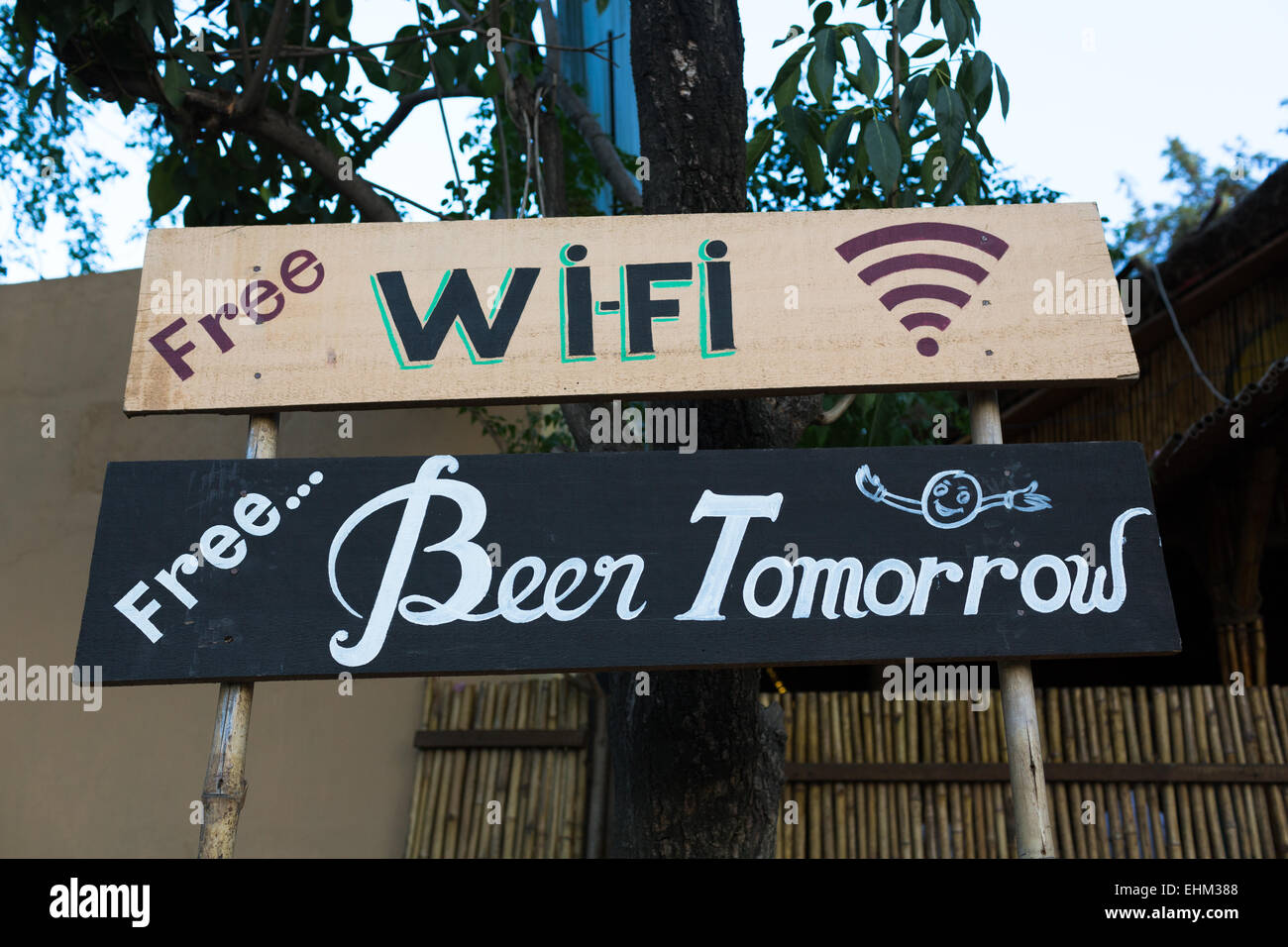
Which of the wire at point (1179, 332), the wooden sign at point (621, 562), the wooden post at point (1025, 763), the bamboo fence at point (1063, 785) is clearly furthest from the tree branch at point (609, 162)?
the wooden post at point (1025, 763)

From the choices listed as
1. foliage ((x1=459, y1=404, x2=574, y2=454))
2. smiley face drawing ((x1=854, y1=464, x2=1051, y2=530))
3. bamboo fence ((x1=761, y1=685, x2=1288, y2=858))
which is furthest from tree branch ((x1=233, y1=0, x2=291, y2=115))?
bamboo fence ((x1=761, y1=685, x2=1288, y2=858))

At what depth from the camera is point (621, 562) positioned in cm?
314

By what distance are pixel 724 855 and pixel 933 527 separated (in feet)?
5.68

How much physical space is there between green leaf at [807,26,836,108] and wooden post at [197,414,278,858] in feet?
9.31

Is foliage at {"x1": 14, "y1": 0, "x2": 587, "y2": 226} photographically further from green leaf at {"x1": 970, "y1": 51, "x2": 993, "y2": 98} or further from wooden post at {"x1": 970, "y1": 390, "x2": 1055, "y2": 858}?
wooden post at {"x1": 970, "y1": 390, "x2": 1055, "y2": 858}

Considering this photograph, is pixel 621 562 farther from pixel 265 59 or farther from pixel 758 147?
pixel 265 59

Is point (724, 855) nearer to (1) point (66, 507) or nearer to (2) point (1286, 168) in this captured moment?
(1) point (66, 507)

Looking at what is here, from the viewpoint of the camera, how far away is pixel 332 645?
307cm

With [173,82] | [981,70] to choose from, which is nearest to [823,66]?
[981,70]

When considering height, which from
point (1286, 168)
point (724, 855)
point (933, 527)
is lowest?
point (724, 855)

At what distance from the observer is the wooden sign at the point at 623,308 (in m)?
3.38

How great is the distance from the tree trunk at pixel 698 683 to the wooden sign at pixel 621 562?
3.56 ft

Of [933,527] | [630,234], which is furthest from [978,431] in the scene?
[630,234]

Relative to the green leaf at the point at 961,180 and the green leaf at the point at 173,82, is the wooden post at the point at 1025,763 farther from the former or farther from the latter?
the green leaf at the point at 173,82
